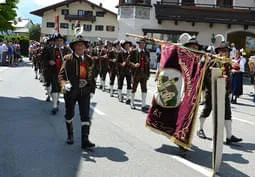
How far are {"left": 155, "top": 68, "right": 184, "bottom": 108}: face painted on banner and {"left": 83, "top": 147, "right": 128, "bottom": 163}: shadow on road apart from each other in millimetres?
1129

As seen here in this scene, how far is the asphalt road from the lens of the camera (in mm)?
5469

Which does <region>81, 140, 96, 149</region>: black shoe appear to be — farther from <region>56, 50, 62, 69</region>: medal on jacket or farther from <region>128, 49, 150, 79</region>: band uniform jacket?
<region>128, 49, 150, 79</region>: band uniform jacket

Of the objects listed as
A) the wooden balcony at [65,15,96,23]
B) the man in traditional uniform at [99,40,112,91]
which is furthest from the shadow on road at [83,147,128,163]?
the wooden balcony at [65,15,96,23]

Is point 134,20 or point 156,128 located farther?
point 134,20

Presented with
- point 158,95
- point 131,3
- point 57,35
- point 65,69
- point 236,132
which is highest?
point 131,3

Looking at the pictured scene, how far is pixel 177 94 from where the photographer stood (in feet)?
20.8

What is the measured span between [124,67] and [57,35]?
3230 millimetres

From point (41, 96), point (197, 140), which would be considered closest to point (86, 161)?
point (197, 140)

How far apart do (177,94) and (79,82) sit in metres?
1.70

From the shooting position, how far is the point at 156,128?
6.69 metres

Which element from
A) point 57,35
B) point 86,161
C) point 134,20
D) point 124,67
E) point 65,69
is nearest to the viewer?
point 86,161

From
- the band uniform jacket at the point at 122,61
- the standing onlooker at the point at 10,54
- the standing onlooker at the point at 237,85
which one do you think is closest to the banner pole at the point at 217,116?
the band uniform jacket at the point at 122,61

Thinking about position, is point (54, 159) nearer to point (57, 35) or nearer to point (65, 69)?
point (65, 69)

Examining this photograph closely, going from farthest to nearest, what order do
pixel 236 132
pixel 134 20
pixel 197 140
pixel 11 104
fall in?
pixel 134 20
pixel 11 104
pixel 236 132
pixel 197 140
